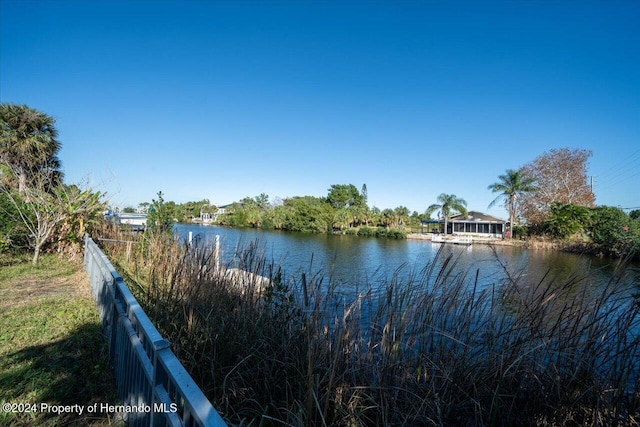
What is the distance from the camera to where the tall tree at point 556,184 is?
40.5 metres

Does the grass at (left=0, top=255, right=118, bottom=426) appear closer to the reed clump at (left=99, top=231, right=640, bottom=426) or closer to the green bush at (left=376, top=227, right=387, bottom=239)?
the reed clump at (left=99, top=231, right=640, bottom=426)

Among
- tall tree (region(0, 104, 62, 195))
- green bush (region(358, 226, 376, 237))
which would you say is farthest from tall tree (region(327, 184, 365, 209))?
tall tree (region(0, 104, 62, 195))

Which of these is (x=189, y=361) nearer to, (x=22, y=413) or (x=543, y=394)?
(x=22, y=413)

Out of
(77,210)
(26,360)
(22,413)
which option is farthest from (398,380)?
(77,210)

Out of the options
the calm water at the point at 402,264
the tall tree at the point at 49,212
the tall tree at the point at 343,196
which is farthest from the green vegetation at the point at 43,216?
the tall tree at the point at 343,196

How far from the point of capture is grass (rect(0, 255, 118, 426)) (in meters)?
2.39

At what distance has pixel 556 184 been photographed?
4247cm

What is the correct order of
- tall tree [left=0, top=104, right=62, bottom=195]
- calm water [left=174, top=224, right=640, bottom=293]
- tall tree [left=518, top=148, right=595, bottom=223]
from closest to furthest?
calm water [left=174, top=224, right=640, bottom=293] → tall tree [left=0, top=104, right=62, bottom=195] → tall tree [left=518, top=148, right=595, bottom=223]

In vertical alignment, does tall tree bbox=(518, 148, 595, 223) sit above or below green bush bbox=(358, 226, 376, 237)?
above

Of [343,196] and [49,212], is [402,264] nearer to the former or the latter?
[49,212]

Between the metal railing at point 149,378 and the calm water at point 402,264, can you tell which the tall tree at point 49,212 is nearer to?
the calm water at point 402,264

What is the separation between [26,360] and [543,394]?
15.0ft

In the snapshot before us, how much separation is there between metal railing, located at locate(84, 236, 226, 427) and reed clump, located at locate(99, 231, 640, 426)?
0.60 meters

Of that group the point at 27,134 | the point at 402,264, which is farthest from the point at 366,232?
the point at 402,264
